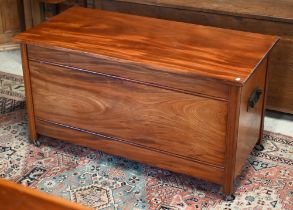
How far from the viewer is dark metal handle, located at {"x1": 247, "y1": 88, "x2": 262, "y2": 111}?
192cm

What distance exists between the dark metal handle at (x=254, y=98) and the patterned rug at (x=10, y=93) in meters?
1.19

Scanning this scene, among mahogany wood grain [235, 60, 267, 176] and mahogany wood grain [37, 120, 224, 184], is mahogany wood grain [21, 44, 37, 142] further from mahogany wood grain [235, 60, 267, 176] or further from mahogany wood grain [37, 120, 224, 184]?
mahogany wood grain [235, 60, 267, 176]

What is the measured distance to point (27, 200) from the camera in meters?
1.11

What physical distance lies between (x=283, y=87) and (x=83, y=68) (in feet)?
3.14

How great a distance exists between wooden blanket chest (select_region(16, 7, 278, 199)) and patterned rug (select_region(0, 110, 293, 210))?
84mm

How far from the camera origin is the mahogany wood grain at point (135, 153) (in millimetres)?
1944

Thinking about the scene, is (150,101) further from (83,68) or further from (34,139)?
(34,139)

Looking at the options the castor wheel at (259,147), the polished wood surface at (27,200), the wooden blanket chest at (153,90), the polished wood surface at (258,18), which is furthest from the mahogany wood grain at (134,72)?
the polished wood surface at (27,200)

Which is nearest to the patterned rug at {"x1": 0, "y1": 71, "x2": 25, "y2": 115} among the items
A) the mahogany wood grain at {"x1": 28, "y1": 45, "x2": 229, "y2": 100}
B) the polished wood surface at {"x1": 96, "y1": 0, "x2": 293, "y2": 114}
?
the mahogany wood grain at {"x1": 28, "y1": 45, "x2": 229, "y2": 100}

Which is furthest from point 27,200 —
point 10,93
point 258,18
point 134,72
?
point 10,93

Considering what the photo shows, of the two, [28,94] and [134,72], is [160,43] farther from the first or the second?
[28,94]

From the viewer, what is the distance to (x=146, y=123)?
6.50 ft

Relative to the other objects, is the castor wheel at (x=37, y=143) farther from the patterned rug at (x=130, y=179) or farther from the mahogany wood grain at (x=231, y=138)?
the mahogany wood grain at (x=231, y=138)

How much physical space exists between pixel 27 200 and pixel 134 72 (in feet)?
2.90
